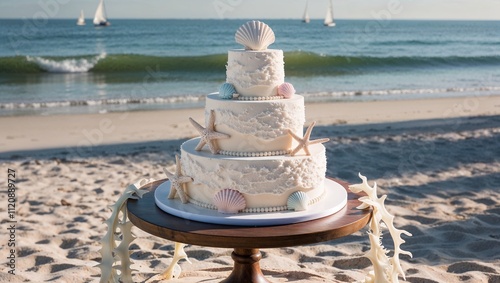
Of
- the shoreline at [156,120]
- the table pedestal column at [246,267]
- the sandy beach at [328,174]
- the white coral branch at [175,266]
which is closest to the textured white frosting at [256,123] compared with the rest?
the table pedestal column at [246,267]

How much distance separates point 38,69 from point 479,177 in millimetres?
22534

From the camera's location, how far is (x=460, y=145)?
965 centimetres

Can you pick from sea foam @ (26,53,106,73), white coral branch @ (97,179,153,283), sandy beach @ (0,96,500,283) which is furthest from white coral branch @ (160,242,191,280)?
sea foam @ (26,53,106,73)

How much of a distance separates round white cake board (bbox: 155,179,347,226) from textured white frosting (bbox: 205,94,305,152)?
1.21ft


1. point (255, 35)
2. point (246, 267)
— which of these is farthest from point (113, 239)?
point (255, 35)

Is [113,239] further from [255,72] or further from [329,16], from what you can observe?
[329,16]

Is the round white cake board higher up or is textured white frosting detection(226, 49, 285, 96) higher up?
textured white frosting detection(226, 49, 285, 96)

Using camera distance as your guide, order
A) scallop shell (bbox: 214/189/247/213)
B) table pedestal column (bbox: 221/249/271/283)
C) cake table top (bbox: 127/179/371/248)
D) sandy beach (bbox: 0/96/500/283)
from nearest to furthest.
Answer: cake table top (bbox: 127/179/371/248)
scallop shell (bbox: 214/189/247/213)
table pedestal column (bbox: 221/249/271/283)
sandy beach (bbox: 0/96/500/283)

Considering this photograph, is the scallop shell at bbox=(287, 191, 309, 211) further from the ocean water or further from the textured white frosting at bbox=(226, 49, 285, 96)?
the ocean water

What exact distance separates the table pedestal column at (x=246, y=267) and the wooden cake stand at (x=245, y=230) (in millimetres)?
689

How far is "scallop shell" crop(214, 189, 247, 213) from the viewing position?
3.01m

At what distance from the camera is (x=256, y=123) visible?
3.13 meters

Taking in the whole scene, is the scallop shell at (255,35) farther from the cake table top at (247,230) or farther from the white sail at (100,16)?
the white sail at (100,16)

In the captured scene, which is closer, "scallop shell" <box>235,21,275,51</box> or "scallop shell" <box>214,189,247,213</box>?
"scallop shell" <box>214,189,247,213</box>
